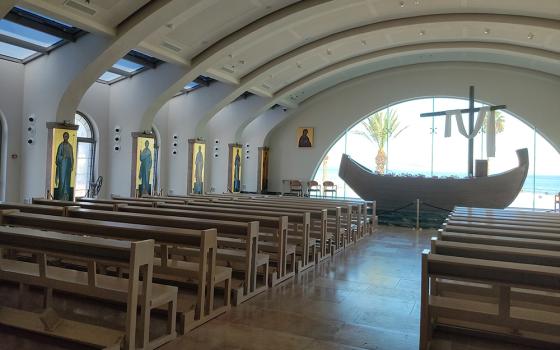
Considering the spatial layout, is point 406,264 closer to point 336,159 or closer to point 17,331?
point 17,331

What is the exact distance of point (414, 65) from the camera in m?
14.4

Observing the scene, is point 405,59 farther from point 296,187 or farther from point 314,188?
point 296,187

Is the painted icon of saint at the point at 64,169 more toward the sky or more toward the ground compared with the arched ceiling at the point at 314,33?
more toward the ground

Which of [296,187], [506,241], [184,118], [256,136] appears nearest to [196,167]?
[184,118]

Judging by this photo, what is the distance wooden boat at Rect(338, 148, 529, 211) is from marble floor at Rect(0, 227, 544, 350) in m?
6.03

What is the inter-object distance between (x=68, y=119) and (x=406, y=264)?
23.8ft

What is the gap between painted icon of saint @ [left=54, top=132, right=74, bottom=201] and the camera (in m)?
8.60

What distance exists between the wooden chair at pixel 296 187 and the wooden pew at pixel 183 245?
1214 centimetres

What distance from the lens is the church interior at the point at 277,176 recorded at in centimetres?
262

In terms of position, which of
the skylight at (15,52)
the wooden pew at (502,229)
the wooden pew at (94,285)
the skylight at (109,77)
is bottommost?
the wooden pew at (94,285)

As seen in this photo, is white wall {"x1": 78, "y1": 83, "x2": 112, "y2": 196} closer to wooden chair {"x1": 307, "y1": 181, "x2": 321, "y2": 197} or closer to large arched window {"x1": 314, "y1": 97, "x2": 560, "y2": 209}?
wooden chair {"x1": 307, "y1": 181, "x2": 321, "y2": 197}

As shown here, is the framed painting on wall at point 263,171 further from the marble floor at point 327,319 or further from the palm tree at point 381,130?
the marble floor at point 327,319

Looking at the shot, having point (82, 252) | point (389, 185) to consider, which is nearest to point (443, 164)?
point (389, 185)

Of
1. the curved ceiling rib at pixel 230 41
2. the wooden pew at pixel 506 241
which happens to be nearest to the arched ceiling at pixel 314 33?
the curved ceiling rib at pixel 230 41
